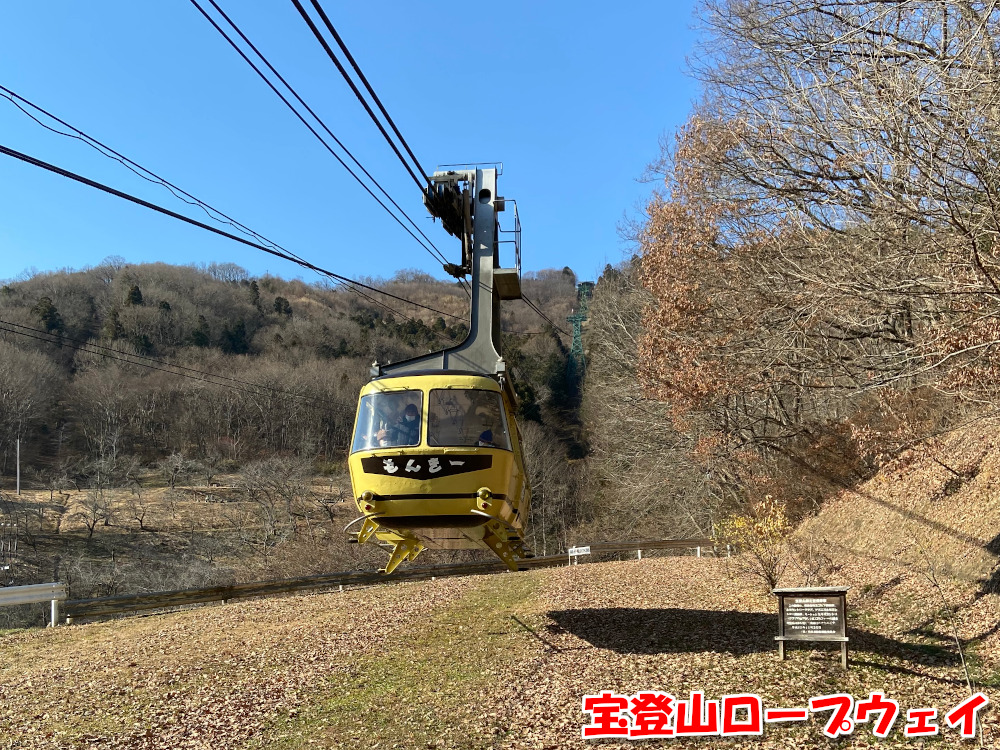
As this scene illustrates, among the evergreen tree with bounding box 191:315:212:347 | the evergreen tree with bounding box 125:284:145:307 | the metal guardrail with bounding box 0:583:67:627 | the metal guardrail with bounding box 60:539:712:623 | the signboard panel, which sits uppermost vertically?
the evergreen tree with bounding box 125:284:145:307

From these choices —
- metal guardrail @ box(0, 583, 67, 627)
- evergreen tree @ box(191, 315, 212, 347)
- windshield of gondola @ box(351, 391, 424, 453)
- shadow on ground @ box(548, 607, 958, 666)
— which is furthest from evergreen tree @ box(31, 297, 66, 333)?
windshield of gondola @ box(351, 391, 424, 453)

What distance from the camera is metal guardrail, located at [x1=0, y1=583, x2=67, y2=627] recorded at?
14610mm

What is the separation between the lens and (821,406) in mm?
23594

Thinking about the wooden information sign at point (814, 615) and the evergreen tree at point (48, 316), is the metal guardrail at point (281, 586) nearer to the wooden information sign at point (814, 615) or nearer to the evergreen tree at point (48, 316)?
the wooden information sign at point (814, 615)

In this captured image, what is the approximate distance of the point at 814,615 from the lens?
33.6 feet

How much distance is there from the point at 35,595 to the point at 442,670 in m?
9.80

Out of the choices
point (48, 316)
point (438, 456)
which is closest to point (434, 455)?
point (438, 456)

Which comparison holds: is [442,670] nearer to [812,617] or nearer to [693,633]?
[693,633]

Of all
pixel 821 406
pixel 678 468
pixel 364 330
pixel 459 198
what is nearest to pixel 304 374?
pixel 364 330

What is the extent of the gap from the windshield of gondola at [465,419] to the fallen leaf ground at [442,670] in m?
3.48

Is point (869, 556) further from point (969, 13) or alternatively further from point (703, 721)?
point (969, 13)

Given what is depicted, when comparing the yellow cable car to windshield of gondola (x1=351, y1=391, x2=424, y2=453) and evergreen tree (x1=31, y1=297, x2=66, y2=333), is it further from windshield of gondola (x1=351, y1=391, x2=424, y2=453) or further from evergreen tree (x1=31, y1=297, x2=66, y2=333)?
evergreen tree (x1=31, y1=297, x2=66, y2=333)

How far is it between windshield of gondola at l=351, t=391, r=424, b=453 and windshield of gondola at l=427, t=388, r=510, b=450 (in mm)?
198

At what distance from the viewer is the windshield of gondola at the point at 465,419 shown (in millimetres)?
9906
